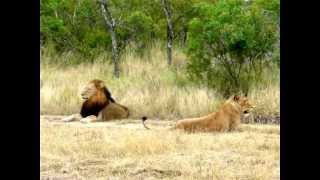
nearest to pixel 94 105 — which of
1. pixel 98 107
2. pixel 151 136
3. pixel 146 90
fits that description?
pixel 98 107

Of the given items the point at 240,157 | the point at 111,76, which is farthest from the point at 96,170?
the point at 111,76

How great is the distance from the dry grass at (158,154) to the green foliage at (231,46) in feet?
7.40

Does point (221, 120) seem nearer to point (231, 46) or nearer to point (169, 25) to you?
point (231, 46)

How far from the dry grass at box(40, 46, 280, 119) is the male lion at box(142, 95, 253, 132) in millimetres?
877

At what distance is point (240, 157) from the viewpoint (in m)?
6.36

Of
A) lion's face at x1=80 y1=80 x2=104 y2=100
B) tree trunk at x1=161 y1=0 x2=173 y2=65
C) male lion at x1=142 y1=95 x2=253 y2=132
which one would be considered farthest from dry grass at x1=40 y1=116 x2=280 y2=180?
tree trunk at x1=161 y1=0 x2=173 y2=65

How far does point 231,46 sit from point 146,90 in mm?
1481

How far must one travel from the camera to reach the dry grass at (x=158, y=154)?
570 cm

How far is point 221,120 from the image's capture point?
809 cm

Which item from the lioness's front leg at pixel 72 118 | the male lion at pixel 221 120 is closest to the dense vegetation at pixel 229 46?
the male lion at pixel 221 120

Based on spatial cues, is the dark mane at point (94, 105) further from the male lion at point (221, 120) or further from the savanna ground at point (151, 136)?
the male lion at point (221, 120)
